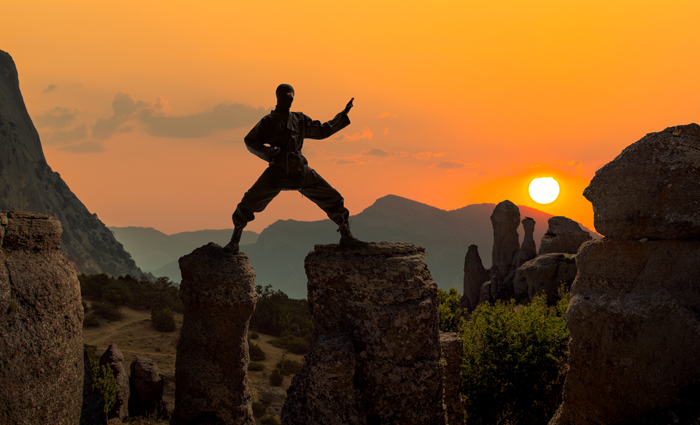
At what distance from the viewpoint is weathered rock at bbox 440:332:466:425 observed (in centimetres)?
882

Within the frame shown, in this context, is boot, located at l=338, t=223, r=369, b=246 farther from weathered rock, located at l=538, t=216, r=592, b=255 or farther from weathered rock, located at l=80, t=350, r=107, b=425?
weathered rock, located at l=538, t=216, r=592, b=255

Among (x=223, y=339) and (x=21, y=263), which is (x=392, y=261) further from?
(x=223, y=339)

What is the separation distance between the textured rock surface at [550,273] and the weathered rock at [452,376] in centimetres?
1309

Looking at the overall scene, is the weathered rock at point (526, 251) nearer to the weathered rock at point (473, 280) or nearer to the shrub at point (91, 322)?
the weathered rock at point (473, 280)

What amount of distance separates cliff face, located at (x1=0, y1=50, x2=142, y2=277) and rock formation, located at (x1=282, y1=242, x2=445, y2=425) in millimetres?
57270

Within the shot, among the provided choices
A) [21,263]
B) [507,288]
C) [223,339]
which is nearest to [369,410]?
[21,263]

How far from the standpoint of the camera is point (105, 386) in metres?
10.0

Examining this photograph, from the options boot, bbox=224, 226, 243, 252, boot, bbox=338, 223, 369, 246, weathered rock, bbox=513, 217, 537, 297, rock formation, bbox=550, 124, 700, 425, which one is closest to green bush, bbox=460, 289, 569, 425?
rock formation, bbox=550, 124, 700, 425

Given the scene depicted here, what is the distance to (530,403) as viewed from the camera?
1024 centimetres

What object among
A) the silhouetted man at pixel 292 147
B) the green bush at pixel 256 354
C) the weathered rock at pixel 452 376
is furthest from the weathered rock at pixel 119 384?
the green bush at pixel 256 354

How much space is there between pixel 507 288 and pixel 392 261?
970 inches

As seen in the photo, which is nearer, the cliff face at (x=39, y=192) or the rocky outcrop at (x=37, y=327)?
the rocky outcrop at (x=37, y=327)

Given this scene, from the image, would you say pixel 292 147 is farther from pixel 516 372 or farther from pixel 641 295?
pixel 516 372

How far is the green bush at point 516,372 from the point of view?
10242mm
